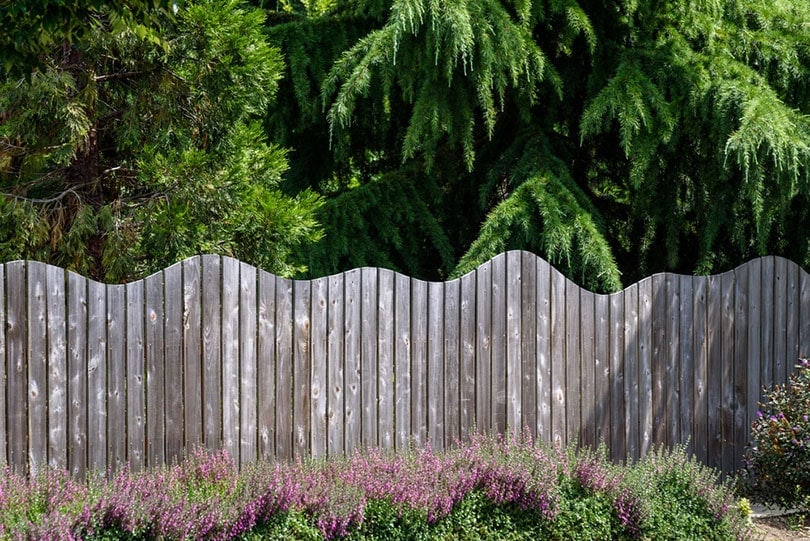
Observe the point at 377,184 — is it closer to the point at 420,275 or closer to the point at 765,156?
the point at 420,275

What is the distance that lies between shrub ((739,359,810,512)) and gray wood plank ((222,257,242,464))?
3.30m

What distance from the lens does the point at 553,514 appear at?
4.68m

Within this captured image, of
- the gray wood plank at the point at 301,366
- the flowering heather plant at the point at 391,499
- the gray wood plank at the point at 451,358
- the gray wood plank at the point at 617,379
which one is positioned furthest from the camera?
the gray wood plank at the point at 617,379

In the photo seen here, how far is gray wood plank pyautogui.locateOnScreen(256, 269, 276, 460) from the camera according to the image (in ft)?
15.6

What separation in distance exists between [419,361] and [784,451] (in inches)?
93.0

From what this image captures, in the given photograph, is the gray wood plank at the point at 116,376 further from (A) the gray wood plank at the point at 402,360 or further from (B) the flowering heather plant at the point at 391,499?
(A) the gray wood plank at the point at 402,360

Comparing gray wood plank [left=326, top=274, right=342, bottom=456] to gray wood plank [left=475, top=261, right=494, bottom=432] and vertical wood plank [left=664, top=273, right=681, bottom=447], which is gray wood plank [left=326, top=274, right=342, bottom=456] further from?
vertical wood plank [left=664, top=273, right=681, bottom=447]

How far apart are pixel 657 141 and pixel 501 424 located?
2.57m

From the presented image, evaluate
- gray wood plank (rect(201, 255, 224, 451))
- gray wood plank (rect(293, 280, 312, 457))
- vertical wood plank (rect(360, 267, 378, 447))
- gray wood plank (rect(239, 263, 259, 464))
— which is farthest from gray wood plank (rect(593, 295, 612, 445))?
gray wood plank (rect(201, 255, 224, 451))

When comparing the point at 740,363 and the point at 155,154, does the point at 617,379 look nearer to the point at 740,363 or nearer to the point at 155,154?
the point at 740,363

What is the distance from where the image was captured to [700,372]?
597cm

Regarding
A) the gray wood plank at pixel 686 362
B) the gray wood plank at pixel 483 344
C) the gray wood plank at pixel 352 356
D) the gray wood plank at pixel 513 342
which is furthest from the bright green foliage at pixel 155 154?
the gray wood plank at pixel 686 362

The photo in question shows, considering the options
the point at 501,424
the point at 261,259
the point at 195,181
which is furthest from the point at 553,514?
the point at 195,181

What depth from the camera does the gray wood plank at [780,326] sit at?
6.16 m
